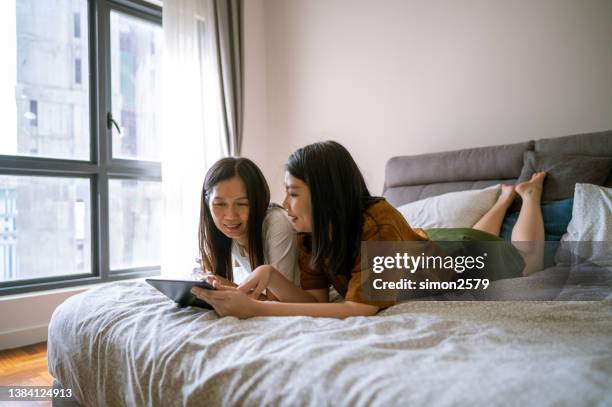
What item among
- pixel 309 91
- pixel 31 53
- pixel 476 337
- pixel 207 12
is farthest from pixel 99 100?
pixel 476 337

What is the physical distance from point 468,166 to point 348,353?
1.67 metres

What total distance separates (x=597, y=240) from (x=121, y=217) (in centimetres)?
272

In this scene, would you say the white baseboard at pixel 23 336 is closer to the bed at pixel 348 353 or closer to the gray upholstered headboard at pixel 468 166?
the bed at pixel 348 353

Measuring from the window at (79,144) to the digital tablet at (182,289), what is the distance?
187cm

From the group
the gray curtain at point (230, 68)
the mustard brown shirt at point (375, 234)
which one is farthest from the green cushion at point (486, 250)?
the gray curtain at point (230, 68)

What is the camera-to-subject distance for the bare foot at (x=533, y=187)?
1.69 m

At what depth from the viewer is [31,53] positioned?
2422 mm

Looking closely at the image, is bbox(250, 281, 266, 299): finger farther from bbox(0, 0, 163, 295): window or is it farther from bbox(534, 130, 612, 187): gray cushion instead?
bbox(0, 0, 163, 295): window

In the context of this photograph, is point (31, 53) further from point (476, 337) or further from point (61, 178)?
point (476, 337)

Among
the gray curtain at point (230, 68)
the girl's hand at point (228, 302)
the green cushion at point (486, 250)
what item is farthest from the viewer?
the gray curtain at point (230, 68)

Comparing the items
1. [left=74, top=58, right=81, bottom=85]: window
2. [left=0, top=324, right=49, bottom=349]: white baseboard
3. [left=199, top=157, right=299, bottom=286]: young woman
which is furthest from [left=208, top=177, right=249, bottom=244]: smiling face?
[left=74, top=58, right=81, bottom=85]: window

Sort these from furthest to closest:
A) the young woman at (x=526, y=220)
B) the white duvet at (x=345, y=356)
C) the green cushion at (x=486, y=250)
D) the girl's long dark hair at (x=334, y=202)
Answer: the young woman at (x=526, y=220) → the green cushion at (x=486, y=250) → the girl's long dark hair at (x=334, y=202) → the white duvet at (x=345, y=356)

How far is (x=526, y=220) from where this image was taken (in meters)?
1.60

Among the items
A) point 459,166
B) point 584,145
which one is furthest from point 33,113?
point 584,145
